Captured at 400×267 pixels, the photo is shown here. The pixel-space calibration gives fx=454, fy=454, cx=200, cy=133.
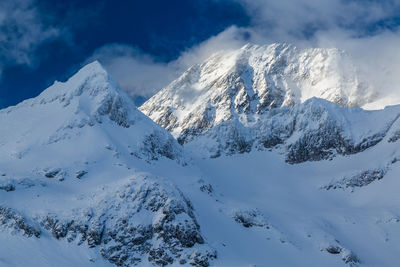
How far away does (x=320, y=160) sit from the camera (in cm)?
15675

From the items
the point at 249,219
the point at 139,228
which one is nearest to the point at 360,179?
the point at 249,219

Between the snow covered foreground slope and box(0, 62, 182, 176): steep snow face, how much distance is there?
0.43 metres

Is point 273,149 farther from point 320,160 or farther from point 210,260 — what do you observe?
point 210,260

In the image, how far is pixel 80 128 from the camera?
112 meters

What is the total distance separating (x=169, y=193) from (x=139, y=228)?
8522 millimetres

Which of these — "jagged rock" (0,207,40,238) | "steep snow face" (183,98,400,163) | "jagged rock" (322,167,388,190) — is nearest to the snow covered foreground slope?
"jagged rock" (0,207,40,238)

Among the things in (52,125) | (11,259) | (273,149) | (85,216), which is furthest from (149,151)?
(273,149)

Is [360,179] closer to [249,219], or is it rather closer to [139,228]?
[249,219]

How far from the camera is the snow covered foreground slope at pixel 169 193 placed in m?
75.5

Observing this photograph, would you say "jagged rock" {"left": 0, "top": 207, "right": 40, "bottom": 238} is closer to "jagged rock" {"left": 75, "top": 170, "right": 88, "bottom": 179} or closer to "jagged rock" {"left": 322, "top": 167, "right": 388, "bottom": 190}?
"jagged rock" {"left": 75, "top": 170, "right": 88, "bottom": 179}

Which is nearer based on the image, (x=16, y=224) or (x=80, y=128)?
(x=16, y=224)

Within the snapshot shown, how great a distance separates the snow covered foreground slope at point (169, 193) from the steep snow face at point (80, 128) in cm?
43

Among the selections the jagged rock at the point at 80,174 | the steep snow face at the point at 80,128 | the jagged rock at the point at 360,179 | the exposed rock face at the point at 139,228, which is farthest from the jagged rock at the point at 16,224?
the jagged rock at the point at 360,179

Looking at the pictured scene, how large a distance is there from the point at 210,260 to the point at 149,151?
50299 millimetres
